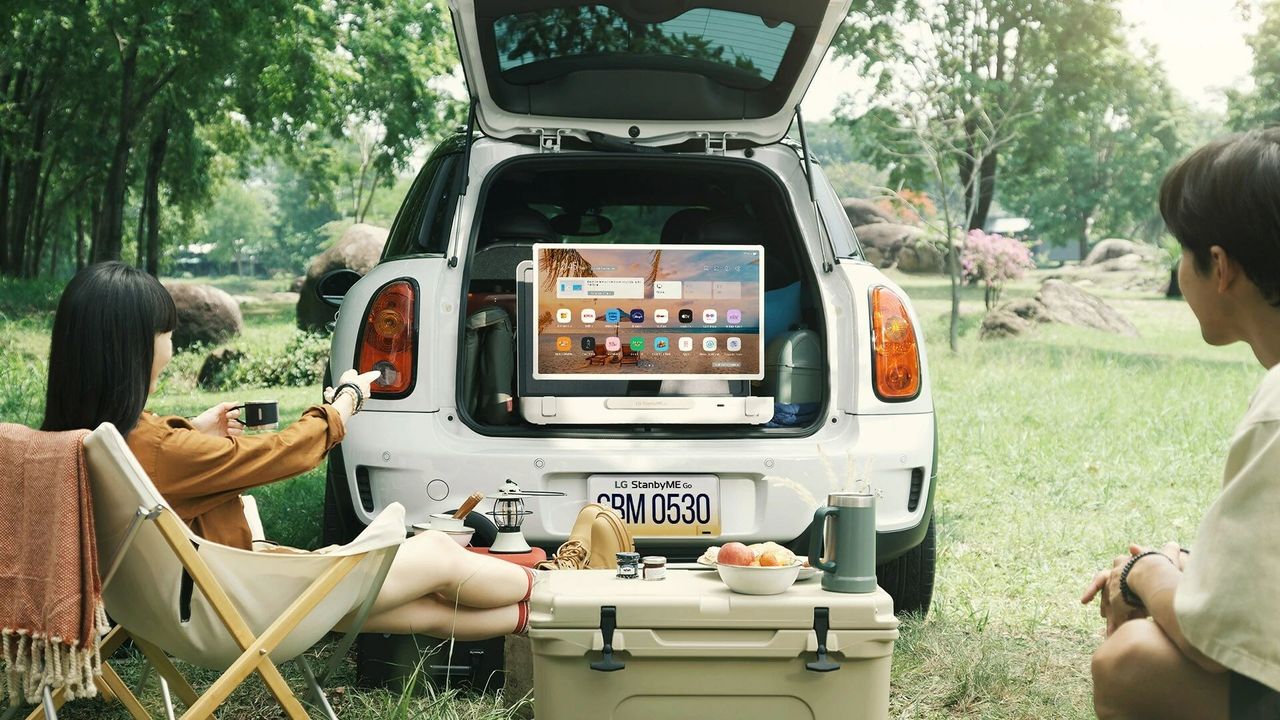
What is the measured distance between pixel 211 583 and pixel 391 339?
3.76ft

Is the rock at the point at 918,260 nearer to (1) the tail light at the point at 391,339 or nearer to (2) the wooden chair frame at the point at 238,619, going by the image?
(1) the tail light at the point at 391,339

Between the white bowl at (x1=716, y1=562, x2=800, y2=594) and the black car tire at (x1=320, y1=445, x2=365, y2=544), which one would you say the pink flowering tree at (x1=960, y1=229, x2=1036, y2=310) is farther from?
the white bowl at (x1=716, y1=562, x2=800, y2=594)

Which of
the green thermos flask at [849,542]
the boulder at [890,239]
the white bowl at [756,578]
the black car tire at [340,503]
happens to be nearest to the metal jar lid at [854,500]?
the green thermos flask at [849,542]

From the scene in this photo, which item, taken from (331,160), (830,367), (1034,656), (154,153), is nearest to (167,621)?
(830,367)

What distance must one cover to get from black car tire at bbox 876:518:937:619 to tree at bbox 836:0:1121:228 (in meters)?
16.1

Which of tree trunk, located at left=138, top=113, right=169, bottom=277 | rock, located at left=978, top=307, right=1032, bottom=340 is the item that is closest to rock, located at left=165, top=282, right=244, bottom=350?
tree trunk, located at left=138, top=113, right=169, bottom=277

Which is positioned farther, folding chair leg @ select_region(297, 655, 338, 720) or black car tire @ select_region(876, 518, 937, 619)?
black car tire @ select_region(876, 518, 937, 619)

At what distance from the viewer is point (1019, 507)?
19.4ft

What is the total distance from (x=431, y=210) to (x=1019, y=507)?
3.48m

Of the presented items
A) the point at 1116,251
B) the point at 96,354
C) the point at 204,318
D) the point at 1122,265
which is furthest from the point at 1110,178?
the point at 96,354

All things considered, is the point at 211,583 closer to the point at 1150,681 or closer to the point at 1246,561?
the point at 1150,681

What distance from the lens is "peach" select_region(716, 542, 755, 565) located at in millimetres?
2432

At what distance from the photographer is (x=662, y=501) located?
3.35 m

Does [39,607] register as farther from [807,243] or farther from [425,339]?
[807,243]
